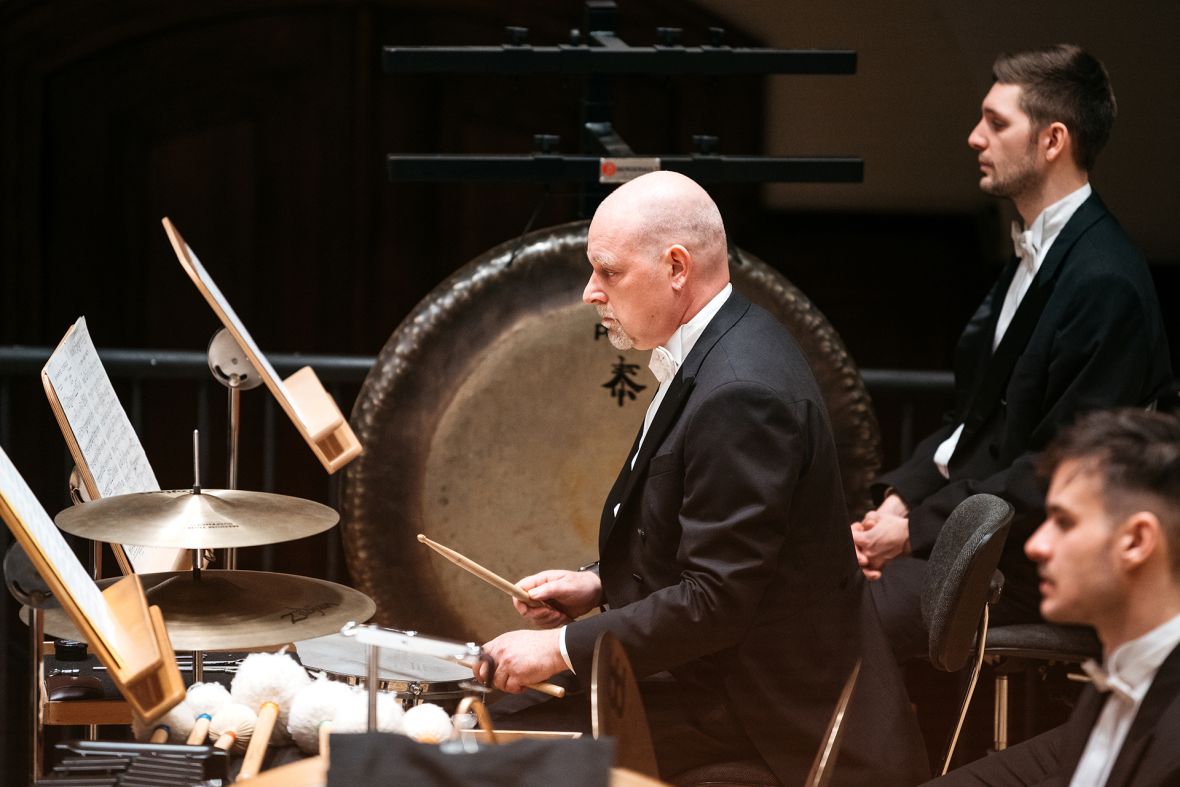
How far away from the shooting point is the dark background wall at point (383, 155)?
4605 millimetres

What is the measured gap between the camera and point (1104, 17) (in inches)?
177

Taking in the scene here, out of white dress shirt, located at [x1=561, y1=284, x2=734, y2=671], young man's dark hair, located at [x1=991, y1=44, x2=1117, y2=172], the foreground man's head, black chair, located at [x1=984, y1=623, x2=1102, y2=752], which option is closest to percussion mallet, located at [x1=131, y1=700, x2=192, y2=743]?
white dress shirt, located at [x1=561, y1=284, x2=734, y2=671]

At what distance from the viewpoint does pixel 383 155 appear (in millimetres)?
4805

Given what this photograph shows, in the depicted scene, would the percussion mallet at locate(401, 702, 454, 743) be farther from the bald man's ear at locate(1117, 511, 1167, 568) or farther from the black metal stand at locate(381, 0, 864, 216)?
the black metal stand at locate(381, 0, 864, 216)

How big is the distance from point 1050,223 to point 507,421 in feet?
4.22

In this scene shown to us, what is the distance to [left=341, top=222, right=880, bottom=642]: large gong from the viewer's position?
3.69m

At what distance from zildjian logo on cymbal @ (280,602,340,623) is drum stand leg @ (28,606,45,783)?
32 cm

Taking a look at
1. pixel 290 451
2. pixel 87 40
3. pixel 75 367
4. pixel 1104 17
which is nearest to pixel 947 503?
pixel 75 367

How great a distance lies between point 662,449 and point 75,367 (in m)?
0.89

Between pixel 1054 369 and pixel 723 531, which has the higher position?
pixel 1054 369

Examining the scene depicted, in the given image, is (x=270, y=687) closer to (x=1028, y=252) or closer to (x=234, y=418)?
(x=234, y=418)

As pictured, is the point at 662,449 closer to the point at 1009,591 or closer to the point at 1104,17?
the point at 1009,591

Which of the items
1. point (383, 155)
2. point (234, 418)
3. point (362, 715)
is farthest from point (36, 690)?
point (383, 155)

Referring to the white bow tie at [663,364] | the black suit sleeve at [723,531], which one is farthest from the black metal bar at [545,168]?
the black suit sleeve at [723,531]
